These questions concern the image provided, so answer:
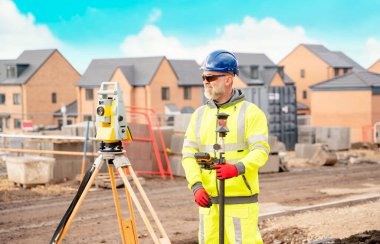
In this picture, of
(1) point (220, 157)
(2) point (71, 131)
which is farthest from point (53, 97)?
(1) point (220, 157)

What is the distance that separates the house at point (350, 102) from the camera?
116 feet

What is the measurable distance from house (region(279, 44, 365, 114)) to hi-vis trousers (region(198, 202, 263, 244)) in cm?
6373

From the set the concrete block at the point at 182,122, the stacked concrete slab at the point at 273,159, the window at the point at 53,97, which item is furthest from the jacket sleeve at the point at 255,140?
the window at the point at 53,97

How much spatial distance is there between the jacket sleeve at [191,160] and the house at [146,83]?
5088 cm

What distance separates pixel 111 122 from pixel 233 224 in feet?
5.21

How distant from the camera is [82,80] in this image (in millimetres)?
60188

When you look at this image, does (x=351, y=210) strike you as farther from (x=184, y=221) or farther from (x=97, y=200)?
(x=97, y=200)

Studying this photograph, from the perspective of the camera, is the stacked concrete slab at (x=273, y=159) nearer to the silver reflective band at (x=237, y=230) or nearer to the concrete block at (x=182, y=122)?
the concrete block at (x=182, y=122)

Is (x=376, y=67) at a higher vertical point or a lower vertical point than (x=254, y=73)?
higher

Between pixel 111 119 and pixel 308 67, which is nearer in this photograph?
pixel 111 119

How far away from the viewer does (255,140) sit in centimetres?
495

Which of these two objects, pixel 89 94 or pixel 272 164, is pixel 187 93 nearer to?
pixel 89 94

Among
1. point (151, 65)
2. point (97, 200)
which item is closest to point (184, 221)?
point (97, 200)

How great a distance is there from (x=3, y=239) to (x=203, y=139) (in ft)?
20.0
